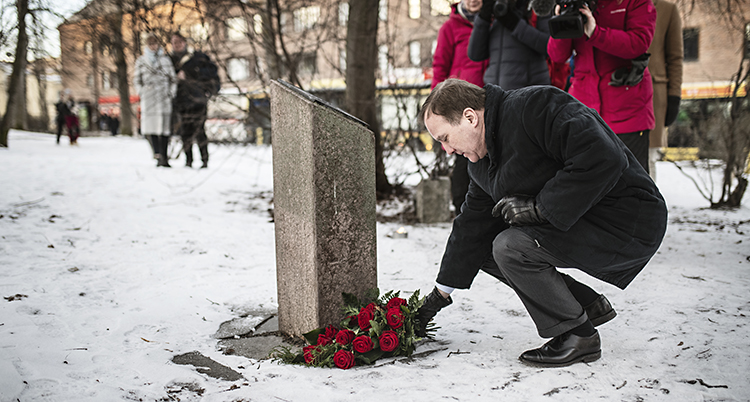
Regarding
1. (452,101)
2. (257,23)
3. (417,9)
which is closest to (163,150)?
(257,23)

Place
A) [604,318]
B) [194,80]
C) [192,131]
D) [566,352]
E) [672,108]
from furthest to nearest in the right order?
1. [192,131]
2. [194,80]
3. [672,108]
4. [604,318]
5. [566,352]

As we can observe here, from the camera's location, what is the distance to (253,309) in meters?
2.93

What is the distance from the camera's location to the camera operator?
3.52m

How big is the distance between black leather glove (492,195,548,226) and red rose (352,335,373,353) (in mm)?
763

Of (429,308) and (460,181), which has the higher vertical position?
(460,181)

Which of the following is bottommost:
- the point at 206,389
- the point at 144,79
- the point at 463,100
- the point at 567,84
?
the point at 206,389

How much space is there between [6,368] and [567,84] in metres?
3.86

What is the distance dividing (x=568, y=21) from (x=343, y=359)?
229 cm

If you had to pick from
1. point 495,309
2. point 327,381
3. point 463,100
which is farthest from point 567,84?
point 327,381

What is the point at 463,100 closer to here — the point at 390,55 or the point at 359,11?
the point at 359,11

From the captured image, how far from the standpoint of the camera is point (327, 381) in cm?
200

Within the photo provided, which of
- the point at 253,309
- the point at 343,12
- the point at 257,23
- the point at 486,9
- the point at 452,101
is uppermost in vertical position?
the point at 343,12

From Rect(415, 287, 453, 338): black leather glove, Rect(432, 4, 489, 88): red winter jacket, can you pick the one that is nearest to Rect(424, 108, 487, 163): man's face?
Rect(415, 287, 453, 338): black leather glove

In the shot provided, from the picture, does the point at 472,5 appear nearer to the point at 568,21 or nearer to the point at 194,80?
the point at 568,21
